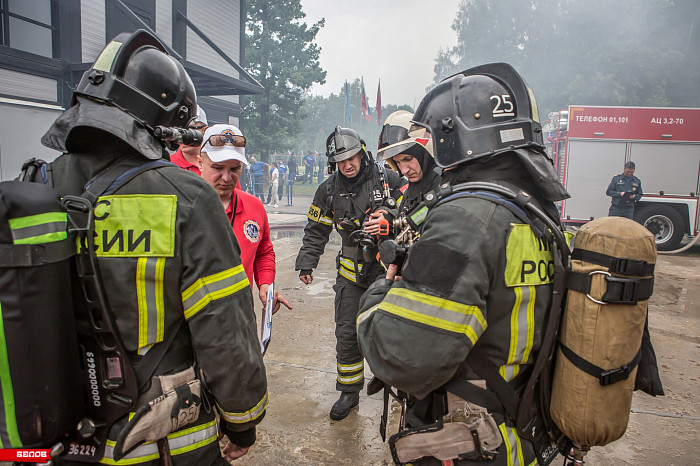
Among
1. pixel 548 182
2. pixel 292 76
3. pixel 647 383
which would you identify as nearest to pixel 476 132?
pixel 548 182

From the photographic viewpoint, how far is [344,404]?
352 cm

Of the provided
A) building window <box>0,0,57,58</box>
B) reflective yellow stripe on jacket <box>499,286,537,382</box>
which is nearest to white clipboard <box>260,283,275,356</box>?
reflective yellow stripe on jacket <box>499,286,537,382</box>

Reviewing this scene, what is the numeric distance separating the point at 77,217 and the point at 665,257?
40.3ft

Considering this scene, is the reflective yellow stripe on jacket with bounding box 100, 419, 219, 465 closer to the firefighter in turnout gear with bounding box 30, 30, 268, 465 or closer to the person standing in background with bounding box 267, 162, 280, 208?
the firefighter in turnout gear with bounding box 30, 30, 268, 465

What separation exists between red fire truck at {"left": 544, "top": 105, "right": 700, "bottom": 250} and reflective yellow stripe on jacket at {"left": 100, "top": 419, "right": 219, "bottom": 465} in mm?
11902

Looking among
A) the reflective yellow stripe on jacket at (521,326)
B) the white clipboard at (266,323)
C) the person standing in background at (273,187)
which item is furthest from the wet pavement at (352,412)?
the person standing in background at (273,187)

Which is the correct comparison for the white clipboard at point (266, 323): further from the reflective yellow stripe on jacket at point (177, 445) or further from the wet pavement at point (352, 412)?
the reflective yellow stripe on jacket at point (177, 445)

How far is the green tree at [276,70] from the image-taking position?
23.4 metres

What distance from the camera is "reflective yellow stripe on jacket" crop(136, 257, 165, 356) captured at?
138 centimetres

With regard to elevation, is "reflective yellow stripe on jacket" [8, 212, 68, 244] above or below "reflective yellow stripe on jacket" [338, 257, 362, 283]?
above

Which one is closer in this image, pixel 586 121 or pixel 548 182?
pixel 548 182

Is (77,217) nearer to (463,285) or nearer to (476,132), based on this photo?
(463,285)

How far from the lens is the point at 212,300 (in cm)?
146

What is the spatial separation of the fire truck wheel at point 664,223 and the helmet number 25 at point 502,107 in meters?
11.1
